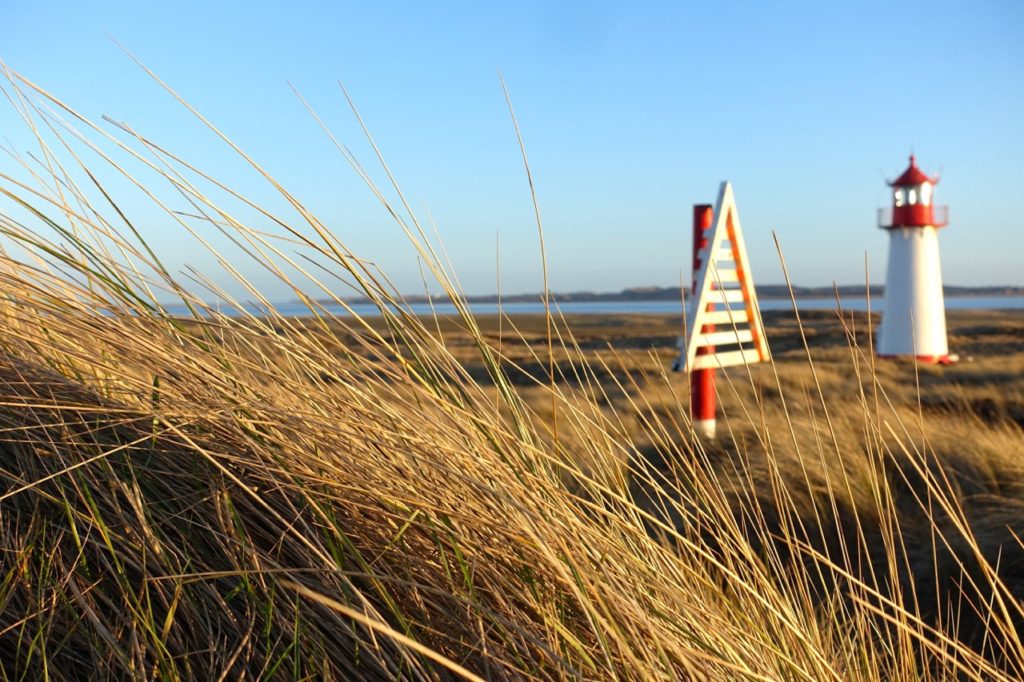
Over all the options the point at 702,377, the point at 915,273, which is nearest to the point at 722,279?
the point at 702,377

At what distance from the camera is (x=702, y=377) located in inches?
186

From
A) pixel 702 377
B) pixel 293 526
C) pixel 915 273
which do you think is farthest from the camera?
pixel 915 273

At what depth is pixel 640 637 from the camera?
3.33 feet

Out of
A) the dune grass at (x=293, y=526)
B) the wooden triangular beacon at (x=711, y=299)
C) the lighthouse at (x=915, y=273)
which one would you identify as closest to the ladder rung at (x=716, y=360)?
the wooden triangular beacon at (x=711, y=299)

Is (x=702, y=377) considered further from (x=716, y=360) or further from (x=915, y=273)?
(x=915, y=273)

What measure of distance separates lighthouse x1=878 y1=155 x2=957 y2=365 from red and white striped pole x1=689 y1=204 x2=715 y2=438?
9489 mm

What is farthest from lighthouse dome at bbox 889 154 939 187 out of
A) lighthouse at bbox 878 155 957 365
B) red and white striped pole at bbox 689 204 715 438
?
red and white striped pole at bbox 689 204 715 438

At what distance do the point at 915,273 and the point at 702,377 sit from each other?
33.5ft

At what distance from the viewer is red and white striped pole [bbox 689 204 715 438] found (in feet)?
15.1

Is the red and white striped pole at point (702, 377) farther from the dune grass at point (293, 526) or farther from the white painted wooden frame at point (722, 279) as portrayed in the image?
the dune grass at point (293, 526)

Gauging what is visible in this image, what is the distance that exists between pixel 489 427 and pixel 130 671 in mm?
547

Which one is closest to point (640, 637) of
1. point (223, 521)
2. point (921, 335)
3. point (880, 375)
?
point (223, 521)

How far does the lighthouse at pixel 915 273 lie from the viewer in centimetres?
1317

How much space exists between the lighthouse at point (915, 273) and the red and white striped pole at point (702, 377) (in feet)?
31.1
